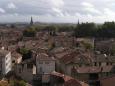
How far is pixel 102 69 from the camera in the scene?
136ft

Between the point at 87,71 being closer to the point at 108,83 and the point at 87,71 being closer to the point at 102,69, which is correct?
the point at 102,69

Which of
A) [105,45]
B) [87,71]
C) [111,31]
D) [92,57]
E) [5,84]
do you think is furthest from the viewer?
[111,31]

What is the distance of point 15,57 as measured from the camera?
53.0m

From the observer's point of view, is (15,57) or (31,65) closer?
(31,65)

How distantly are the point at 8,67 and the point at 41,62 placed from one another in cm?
522

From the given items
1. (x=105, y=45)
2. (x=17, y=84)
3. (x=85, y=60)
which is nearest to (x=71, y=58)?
(x=85, y=60)

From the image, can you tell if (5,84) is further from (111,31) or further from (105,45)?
(111,31)

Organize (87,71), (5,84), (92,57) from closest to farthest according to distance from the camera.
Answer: (5,84) < (87,71) < (92,57)

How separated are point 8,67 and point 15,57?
5725 mm

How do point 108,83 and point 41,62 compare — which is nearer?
point 108,83

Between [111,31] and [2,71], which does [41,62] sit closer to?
[2,71]

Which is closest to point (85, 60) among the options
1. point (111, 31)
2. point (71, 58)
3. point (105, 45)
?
point (71, 58)

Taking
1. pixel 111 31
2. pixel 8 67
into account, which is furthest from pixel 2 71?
pixel 111 31

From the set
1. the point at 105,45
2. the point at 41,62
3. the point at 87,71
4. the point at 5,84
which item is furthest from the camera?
the point at 105,45
